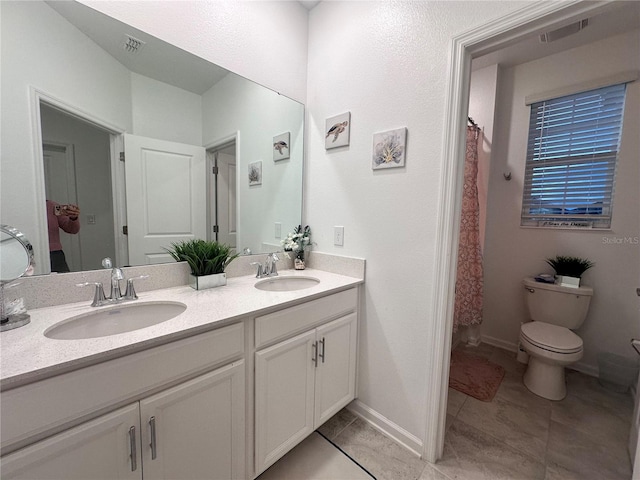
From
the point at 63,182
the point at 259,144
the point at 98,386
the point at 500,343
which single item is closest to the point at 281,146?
the point at 259,144

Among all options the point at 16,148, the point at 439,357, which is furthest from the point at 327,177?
the point at 16,148

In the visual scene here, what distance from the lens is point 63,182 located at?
1039 mm

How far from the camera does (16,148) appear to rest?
941mm

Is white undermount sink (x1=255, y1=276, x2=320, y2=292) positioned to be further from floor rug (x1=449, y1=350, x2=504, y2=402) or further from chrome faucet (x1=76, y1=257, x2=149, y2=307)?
floor rug (x1=449, y1=350, x2=504, y2=402)

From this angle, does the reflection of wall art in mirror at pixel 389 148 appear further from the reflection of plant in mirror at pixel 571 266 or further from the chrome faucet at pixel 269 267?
the reflection of plant in mirror at pixel 571 266

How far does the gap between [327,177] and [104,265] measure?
4.18 ft

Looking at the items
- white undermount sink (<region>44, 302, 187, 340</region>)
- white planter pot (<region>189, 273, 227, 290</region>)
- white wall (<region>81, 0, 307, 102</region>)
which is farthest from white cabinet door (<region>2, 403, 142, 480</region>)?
white wall (<region>81, 0, 307, 102</region>)

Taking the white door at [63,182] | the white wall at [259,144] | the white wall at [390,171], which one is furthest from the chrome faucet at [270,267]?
the white door at [63,182]

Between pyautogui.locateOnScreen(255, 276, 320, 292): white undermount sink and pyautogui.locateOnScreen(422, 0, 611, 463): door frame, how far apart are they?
0.70 meters

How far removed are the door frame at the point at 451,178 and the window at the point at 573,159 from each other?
5.28 feet

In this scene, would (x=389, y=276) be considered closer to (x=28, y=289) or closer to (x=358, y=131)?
(x=358, y=131)

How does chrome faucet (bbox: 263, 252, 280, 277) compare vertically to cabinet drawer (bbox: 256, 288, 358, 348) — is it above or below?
above

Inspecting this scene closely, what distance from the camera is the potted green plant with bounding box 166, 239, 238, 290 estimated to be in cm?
131

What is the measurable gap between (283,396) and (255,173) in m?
1.32
